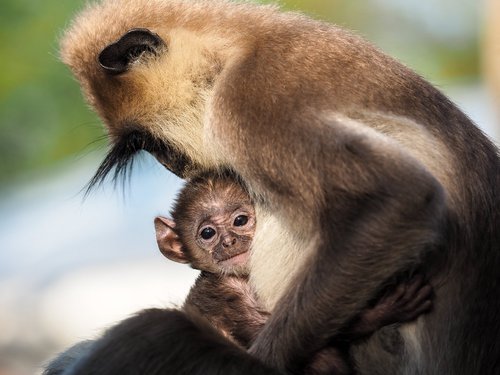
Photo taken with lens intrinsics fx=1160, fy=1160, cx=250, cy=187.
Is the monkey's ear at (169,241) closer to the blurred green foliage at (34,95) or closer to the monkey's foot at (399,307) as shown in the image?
the monkey's foot at (399,307)

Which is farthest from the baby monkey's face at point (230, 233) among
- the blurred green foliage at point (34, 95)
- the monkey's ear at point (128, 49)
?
the blurred green foliage at point (34, 95)

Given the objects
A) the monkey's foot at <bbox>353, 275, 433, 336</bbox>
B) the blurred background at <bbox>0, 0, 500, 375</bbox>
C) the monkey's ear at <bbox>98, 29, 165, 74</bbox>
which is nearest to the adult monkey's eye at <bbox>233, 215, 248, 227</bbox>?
the blurred background at <bbox>0, 0, 500, 375</bbox>

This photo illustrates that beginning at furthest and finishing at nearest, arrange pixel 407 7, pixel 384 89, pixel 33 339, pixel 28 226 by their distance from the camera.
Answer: pixel 407 7, pixel 28 226, pixel 33 339, pixel 384 89

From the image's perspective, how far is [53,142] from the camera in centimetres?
2161

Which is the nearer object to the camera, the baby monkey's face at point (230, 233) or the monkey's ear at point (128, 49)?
the monkey's ear at point (128, 49)

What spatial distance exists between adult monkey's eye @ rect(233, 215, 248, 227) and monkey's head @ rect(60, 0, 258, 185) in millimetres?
338

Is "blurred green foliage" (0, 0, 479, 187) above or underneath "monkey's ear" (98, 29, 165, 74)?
above

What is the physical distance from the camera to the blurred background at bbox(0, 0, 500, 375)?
13.7m

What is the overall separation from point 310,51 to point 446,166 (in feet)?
2.99

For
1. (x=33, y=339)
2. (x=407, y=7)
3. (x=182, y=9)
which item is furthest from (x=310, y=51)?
(x=407, y=7)

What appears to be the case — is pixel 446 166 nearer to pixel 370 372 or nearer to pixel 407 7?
pixel 370 372

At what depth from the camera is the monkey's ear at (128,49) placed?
5945 mm

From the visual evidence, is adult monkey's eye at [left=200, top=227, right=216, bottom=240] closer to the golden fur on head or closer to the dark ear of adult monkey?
the dark ear of adult monkey

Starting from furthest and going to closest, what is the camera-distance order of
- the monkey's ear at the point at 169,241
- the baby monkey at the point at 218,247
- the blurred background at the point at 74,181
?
the blurred background at the point at 74,181
the monkey's ear at the point at 169,241
the baby monkey at the point at 218,247
